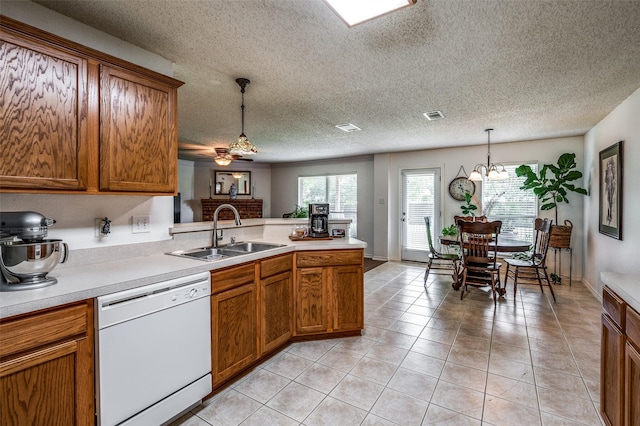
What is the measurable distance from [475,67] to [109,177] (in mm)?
2773

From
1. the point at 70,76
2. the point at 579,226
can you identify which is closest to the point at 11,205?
the point at 70,76

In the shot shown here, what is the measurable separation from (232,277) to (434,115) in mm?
3114

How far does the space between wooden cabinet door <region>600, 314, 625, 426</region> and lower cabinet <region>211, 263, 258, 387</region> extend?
2083mm

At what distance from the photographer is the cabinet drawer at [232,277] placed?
197 cm

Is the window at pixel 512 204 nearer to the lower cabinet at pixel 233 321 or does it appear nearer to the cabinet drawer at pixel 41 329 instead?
the lower cabinet at pixel 233 321

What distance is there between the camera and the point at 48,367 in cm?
128

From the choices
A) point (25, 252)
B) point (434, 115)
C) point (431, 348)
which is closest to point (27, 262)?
point (25, 252)

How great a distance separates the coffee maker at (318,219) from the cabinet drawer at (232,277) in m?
1.06

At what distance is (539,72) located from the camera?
2.54m

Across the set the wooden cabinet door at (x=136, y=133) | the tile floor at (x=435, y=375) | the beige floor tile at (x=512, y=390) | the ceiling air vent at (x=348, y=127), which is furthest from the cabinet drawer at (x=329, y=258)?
the ceiling air vent at (x=348, y=127)

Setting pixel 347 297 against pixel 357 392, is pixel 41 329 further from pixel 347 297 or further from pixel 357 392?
pixel 347 297

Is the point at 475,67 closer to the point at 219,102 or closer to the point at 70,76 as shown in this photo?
the point at 219,102

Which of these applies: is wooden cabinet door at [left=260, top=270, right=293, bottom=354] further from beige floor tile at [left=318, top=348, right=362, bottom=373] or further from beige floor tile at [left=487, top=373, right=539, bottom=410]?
beige floor tile at [left=487, top=373, right=539, bottom=410]

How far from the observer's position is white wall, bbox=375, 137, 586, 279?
15.9ft
